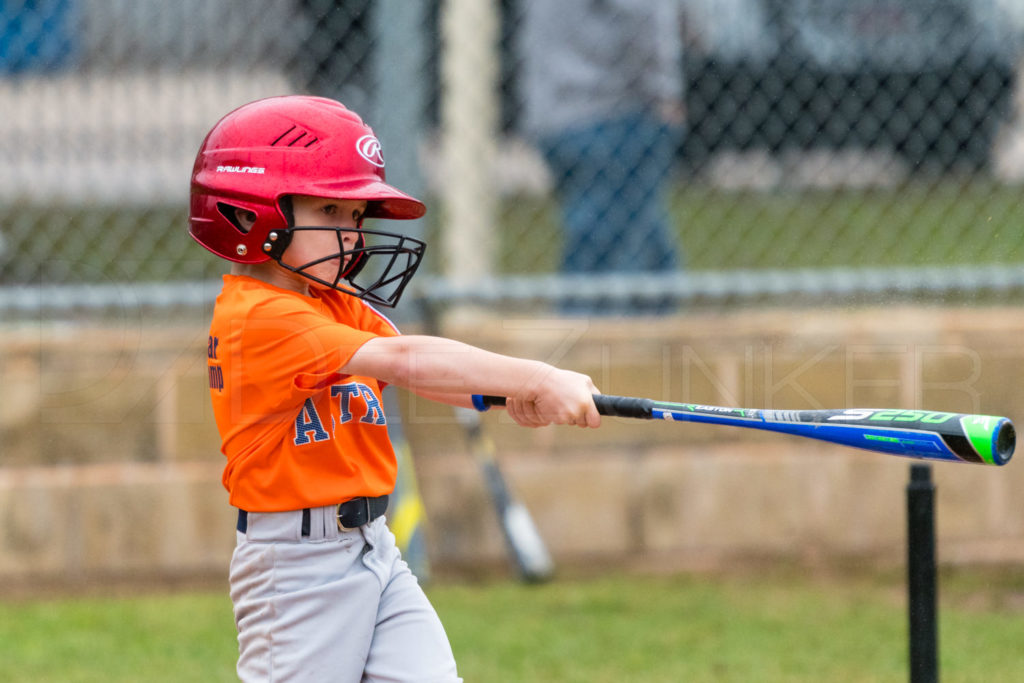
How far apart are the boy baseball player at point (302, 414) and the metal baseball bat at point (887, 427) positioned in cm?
28

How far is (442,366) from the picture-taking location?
7.18 ft

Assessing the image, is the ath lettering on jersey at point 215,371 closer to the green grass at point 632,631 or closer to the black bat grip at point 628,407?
the black bat grip at point 628,407

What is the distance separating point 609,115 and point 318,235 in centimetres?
235

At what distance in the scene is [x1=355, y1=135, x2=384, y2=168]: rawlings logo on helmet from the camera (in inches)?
93.9

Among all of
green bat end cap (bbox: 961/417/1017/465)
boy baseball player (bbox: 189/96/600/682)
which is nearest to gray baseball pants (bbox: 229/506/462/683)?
boy baseball player (bbox: 189/96/600/682)

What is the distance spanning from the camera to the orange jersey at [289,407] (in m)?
2.26

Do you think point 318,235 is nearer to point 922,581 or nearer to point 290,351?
point 290,351

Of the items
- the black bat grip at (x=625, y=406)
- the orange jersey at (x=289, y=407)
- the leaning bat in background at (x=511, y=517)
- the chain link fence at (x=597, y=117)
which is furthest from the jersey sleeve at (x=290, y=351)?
the chain link fence at (x=597, y=117)

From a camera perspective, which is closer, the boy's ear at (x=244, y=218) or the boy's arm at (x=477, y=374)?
the boy's arm at (x=477, y=374)

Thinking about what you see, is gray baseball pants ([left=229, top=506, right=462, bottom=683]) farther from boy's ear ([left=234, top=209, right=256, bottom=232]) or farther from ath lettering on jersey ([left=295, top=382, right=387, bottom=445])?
boy's ear ([left=234, top=209, right=256, bottom=232])

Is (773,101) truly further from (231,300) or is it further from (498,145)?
(231,300)

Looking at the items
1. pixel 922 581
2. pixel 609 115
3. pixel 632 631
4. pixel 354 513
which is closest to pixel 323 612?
pixel 354 513

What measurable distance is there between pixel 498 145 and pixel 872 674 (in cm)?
230

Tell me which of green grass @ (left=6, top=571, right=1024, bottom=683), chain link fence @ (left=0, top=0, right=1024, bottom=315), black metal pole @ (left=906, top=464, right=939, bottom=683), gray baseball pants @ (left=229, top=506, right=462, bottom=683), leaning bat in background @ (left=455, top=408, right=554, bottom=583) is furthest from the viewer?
chain link fence @ (left=0, top=0, right=1024, bottom=315)
